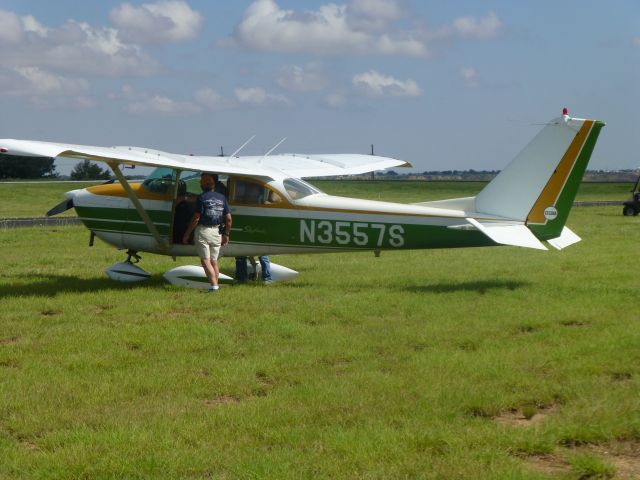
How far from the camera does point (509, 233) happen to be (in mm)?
11070

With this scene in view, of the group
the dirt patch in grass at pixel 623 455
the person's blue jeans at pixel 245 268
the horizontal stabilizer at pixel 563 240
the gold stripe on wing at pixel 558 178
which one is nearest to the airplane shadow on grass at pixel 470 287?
the horizontal stabilizer at pixel 563 240

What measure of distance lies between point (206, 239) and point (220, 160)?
103 inches

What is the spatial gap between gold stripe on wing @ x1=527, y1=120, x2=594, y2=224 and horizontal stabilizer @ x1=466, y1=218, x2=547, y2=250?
249 mm

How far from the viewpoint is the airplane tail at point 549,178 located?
1124 cm

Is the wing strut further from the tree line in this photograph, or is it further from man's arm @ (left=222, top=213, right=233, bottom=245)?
the tree line

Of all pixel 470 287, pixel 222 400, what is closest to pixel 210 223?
pixel 470 287

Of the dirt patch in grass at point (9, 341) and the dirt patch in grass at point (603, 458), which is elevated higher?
the dirt patch in grass at point (603, 458)

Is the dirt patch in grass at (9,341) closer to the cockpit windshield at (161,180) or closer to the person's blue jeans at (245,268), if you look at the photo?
the cockpit windshield at (161,180)

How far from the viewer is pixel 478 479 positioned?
4629 millimetres

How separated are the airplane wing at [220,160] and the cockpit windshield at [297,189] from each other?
0.93ft

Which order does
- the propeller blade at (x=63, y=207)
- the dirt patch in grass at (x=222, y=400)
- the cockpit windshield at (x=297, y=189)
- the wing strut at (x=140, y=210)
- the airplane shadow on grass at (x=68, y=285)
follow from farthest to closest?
1. the propeller blade at (x=63, y=207)
2. the cockpit windshield at (x=297, y=189)
3. the wing strut at (x=140, y=210)
4. the airplane shadow on grass at (x=68, y=285)
5. the dirt patch in grass at (x=222, y=400)

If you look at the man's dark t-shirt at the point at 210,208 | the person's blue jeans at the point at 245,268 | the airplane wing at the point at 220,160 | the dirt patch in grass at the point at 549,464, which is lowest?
the dirt patch in grass at the point at 549,464

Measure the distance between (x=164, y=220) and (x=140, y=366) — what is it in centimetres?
529

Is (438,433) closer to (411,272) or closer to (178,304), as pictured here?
(178,304)
